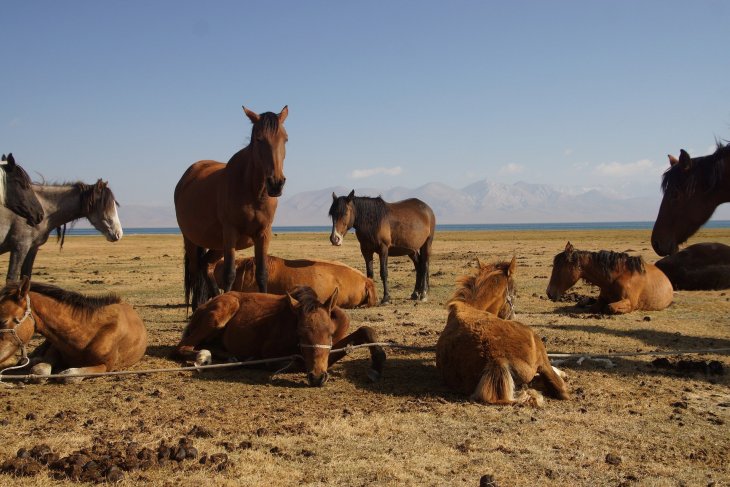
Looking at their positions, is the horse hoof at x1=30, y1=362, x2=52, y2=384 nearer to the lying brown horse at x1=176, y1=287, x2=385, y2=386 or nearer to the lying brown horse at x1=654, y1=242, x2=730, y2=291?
the lying brown horse at x1=176, y1=287, x2=385, y2=386

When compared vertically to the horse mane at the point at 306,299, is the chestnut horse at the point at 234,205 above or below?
above

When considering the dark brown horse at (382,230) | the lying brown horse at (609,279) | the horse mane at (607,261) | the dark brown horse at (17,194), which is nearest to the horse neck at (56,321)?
the dark brown horse at (17,194)

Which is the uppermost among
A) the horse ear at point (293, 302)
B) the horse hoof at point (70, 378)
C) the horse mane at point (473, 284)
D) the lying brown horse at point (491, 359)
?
the horse mane at point (473, 284)

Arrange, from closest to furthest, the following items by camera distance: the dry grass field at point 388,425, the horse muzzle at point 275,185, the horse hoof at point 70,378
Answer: the dry grass field at point 388,425, the horse hoof at point 70,378, the horse muzzle at point 275,185

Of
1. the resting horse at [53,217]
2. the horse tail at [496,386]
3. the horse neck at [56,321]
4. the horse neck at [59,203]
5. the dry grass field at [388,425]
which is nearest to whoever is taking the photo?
the dry grass field at [388,425]

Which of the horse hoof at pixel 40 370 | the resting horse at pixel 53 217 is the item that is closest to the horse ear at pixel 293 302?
the horse hoof at pixel 40 370

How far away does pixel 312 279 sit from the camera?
11.7 meters

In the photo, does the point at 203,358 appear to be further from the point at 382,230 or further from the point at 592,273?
the point at 382,230

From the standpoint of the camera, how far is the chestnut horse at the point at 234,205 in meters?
9.02

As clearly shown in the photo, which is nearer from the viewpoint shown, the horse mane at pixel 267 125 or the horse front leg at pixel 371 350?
the horse front leg at pixel 371 350

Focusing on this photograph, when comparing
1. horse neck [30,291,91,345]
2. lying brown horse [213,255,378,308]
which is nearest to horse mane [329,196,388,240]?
lying brown horse [213,255,378,308]

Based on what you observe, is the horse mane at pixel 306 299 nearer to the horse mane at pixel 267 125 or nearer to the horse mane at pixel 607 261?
the horse mane at pixel 267 125

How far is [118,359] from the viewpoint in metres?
6.68

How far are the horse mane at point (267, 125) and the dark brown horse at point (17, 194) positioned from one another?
3.35 metres
